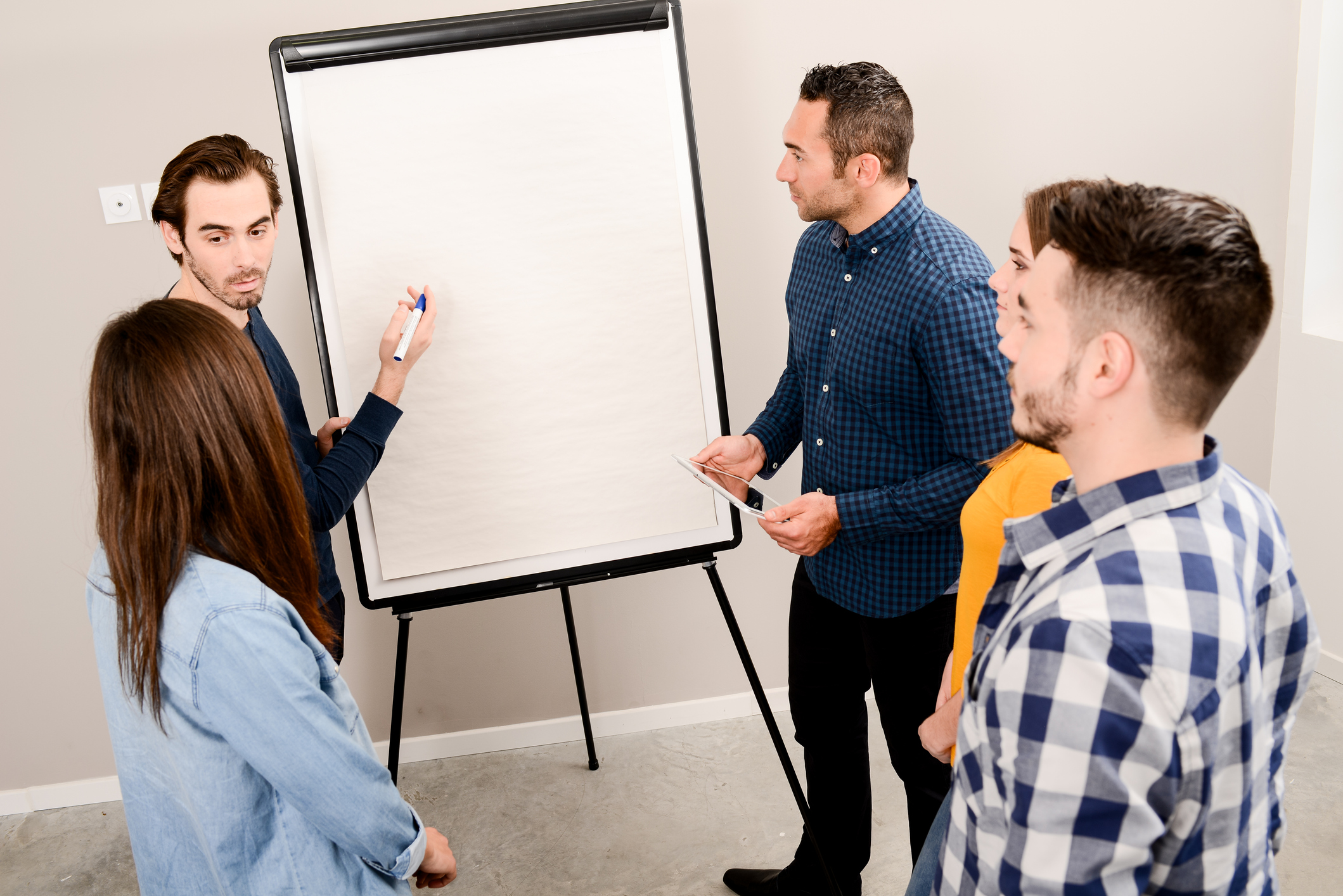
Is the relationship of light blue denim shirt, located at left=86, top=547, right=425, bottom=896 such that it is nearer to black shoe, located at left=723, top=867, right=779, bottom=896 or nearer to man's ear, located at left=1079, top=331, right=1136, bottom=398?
man's ear, located at left=1079, top=331, right=1136, bottom=398

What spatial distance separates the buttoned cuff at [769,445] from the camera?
1.88 metres

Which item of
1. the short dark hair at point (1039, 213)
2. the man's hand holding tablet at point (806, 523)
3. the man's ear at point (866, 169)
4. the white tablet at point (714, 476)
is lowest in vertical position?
the man's hand holding tablet at point (806, 523)

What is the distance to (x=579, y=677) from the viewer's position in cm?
235

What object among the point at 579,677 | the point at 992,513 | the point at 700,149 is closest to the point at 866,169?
the point at 992,513

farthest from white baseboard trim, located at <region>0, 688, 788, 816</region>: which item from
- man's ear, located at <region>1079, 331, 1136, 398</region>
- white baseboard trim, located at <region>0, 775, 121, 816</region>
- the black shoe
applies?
man's ear, located at <region>1079, 331, 1136, 398</region>

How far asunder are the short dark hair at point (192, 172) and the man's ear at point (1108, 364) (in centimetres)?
138

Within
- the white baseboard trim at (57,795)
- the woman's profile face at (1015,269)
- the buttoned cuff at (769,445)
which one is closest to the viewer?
the woman's profile face at (1015,269)

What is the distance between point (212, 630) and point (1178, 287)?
922mm

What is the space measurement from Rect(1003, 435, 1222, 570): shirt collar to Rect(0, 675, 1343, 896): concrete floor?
146cm

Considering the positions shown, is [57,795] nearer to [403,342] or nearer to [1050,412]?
[403,342]

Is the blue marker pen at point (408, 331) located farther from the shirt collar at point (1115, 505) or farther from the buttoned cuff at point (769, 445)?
the shirt collar at point (1115, 505)

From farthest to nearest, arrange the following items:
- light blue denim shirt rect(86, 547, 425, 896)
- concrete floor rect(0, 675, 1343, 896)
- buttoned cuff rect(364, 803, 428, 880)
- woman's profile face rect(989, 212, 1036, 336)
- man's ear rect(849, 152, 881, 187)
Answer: concrete floor rect(0, 675, 1343, 896) → man's ear rect(849, 152, 881, 187) → woman's profile face rect(989, 212, 1036, 336) → buttoned cuff rect(364, 803, 428, 880) → light blue denim shirt rect(86, 547, 425, 896)

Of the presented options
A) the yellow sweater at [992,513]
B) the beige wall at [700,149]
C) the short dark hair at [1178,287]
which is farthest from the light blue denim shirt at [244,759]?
the beige wall at [700,149]

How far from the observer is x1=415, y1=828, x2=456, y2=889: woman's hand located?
1185 mm
